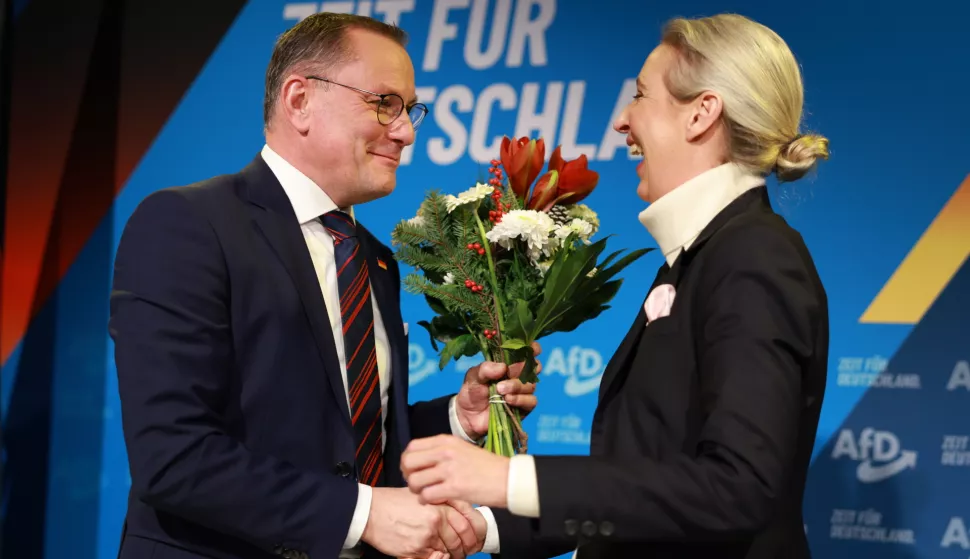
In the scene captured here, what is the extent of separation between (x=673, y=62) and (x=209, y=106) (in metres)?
2.72

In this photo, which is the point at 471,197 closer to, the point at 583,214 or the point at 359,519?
the point at 583,214

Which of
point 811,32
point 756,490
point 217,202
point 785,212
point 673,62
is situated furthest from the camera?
point 811,32

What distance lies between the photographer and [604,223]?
3.55m

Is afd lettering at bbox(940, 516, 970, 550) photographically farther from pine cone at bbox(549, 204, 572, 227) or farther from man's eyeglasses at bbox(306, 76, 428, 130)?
man's eyeglasses at bbox(306, 76, 428, 130)

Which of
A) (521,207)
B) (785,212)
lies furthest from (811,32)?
(521,207)

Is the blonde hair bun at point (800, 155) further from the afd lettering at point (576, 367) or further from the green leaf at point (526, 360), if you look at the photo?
the afd lettering at point (576, 367)

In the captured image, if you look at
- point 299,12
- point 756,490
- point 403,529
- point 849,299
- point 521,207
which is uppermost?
point 299,12

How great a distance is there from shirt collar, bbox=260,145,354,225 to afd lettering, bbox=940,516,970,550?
2.20 m

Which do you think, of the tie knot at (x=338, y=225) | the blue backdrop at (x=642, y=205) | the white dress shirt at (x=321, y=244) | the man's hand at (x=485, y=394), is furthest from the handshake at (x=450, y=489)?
the blue backdrop at (x=642, y=205)

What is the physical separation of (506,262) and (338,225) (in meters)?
0.39

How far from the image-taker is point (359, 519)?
1.87m

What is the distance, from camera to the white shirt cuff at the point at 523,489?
1.46m

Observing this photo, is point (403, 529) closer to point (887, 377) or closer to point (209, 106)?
point (887, 377)

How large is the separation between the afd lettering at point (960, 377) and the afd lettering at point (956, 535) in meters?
0.41
